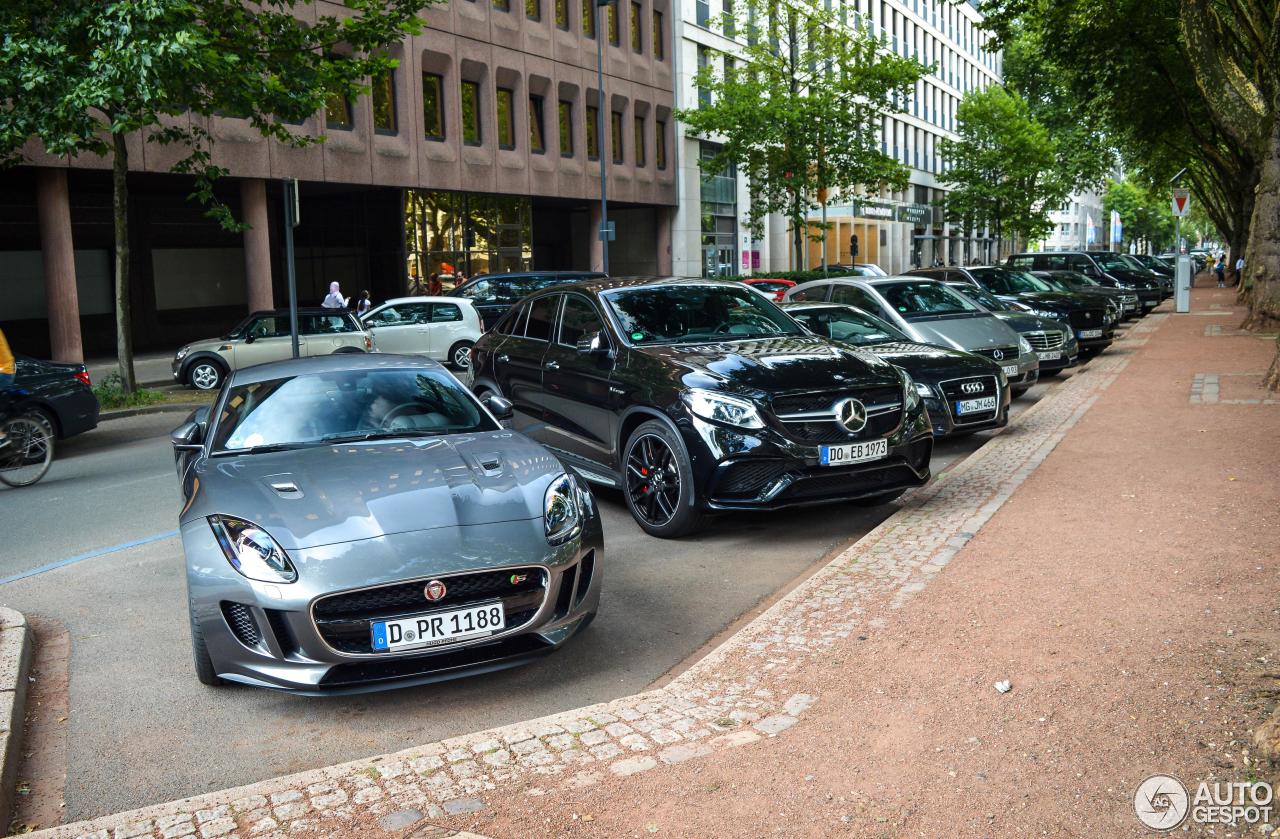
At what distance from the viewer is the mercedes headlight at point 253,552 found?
440 centimetres

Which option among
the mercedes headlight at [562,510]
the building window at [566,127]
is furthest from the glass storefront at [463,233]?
the mercedes headlight at [562,510]

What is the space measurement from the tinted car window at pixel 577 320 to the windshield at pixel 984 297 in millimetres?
8859

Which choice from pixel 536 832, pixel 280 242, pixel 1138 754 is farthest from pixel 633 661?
pixel 280 242

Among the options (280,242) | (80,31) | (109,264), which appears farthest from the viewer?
(280,242)

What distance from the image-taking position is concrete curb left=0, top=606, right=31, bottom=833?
3.88 m

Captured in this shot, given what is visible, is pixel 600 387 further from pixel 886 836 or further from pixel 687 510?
pixel 886 836

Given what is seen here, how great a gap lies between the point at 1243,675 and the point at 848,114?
34.1 meters

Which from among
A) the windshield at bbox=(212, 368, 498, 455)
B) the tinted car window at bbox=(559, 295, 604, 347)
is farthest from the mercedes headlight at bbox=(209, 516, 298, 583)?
the tinted car window at bbox=(559, 295, 604, 347)

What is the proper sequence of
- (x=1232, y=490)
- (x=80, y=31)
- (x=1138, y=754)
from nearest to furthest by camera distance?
(x=1138, y=754)
(x=1232, y=490)
(x=80, y=31)

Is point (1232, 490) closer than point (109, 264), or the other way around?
point (1232, 490)

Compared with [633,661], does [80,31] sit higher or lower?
higher

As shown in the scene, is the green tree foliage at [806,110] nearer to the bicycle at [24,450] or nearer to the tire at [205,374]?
the tire at [205,374]

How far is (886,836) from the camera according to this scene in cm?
332

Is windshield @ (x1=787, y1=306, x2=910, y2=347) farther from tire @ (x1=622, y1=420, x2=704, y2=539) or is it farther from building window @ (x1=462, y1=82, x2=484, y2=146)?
building window @ (x1=462, y1=82, x2=484, y2=146)
